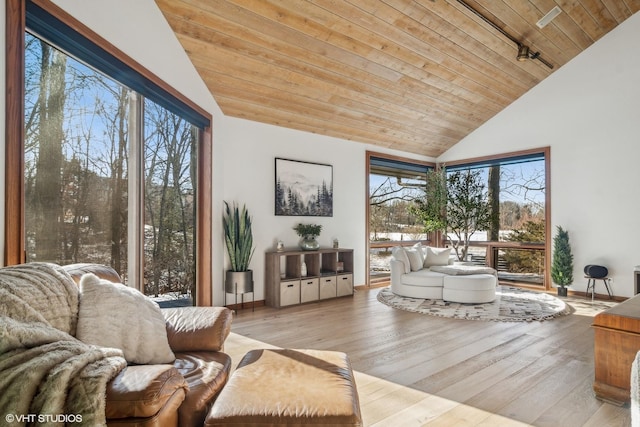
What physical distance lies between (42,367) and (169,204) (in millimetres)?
2744

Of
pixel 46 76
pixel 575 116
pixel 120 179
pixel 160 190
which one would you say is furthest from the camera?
pixel 575 116

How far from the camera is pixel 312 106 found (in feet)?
17.1

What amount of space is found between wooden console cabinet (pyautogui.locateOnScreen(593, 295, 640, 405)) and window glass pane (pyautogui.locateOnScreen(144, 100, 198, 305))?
3.49 m

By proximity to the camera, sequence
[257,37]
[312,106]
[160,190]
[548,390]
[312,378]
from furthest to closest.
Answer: [312,106], [257,37], [160,190], [548,390], [312,378]

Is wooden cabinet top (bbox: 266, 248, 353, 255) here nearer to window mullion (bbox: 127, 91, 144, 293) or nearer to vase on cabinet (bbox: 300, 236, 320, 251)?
vase on cabinet (bbox: 300, 236, 320, 251)

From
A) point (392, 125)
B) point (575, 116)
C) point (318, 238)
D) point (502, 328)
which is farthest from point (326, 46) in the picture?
point (575, 116)

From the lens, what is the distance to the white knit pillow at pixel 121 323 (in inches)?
63.9

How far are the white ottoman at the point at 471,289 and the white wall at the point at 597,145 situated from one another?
178 cm

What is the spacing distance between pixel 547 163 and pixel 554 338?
11.7 ft

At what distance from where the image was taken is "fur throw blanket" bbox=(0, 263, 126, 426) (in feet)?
3.35

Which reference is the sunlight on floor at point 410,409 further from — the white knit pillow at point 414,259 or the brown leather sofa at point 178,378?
the white knit pillow at point 414,259

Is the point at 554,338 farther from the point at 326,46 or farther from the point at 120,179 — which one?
the point at 120,179

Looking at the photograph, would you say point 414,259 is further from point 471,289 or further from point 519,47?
point 519,47
